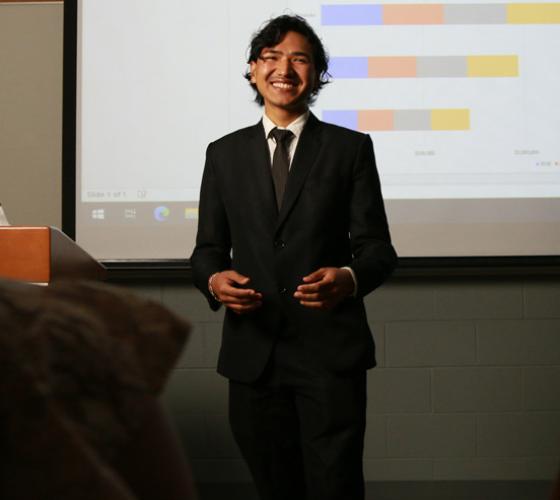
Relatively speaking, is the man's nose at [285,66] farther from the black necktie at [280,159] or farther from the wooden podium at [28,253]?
the wooden podium at [28,253]

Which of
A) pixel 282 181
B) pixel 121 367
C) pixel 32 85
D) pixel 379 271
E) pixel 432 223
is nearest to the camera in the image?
pixel 121 367

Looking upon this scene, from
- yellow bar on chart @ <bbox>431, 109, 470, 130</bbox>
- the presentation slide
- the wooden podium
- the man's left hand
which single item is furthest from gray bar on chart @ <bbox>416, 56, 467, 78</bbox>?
the wooden podium

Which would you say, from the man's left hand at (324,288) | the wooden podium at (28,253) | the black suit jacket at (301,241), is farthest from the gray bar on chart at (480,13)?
the wooden podium at (28,253)

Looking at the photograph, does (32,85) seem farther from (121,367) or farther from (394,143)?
(121,367)

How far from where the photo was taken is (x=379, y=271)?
5.63 ft

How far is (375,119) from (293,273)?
1359 millimetres

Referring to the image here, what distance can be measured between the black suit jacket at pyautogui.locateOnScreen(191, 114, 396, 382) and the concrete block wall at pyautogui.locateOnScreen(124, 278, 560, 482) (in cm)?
130

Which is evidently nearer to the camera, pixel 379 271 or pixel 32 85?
pixel 379 271

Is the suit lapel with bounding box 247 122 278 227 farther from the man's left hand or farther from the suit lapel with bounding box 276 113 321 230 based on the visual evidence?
the man's left hand

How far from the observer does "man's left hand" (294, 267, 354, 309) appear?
1581mm

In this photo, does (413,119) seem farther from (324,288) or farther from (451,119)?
(324,288)

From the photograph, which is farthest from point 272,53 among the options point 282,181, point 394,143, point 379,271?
point 394,143

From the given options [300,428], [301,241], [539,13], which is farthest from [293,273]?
[539,13]

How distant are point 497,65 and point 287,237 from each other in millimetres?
1565
